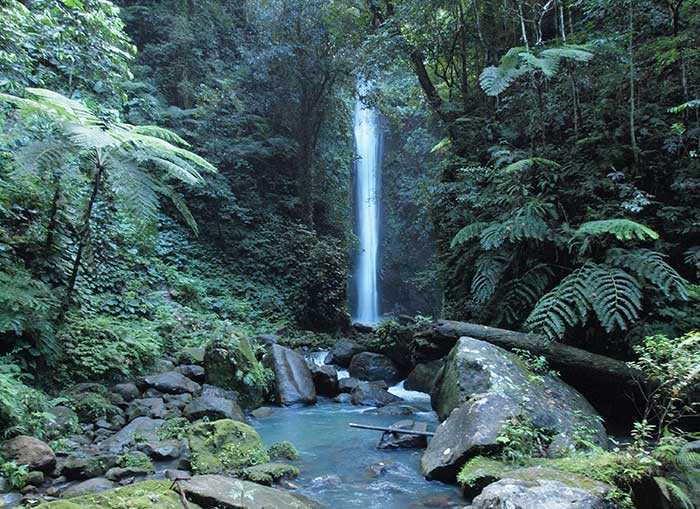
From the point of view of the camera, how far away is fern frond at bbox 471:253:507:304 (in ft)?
20.9

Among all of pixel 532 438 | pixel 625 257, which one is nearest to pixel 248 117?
pixel 625 257

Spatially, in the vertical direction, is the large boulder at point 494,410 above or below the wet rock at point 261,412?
above

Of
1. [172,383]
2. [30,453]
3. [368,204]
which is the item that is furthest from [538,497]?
[368,204]

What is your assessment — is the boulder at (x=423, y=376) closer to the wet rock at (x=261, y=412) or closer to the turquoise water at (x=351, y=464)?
the turquoise water at (x=351, y=464)

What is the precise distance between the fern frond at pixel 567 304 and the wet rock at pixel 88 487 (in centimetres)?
457

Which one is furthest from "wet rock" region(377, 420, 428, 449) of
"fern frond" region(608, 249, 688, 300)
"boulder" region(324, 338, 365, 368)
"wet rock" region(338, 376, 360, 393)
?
"boulder" region(324, 338, 365, 368)

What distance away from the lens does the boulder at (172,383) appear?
20.4 ft

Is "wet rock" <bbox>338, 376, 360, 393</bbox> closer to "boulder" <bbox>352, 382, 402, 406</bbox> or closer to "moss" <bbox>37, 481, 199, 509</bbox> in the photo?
"boulder" <bbox>352, 382, 402, 406</bbox>

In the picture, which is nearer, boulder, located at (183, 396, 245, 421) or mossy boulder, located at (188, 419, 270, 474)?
Answer: mossy boulder, located at (188, 419, 270, 474)

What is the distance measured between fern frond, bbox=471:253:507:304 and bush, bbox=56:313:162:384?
479 cm

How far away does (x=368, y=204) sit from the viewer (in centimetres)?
2045

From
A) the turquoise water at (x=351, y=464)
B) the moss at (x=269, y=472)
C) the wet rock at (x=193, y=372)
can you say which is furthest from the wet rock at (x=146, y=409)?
the moss at (x=269, y=472)

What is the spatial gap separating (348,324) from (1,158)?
927 cm

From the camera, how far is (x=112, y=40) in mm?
6934
